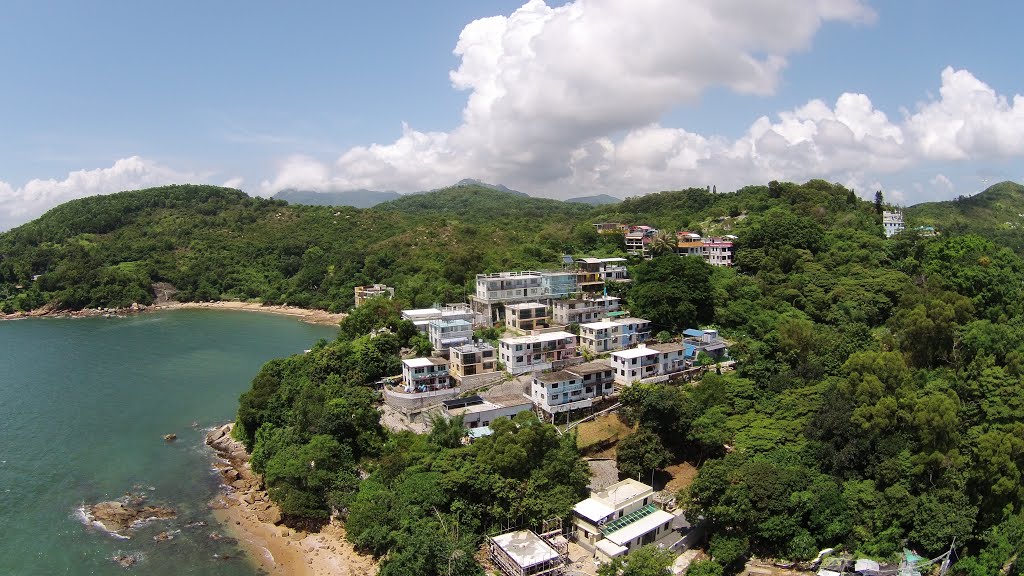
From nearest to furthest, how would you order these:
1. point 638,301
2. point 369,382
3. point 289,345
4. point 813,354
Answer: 1. point 813,354
2. point 369,382
3. point 638,301
4. point 289,345

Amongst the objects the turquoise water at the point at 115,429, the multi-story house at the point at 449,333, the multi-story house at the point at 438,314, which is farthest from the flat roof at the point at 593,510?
the multi-story house at the point at 438,314

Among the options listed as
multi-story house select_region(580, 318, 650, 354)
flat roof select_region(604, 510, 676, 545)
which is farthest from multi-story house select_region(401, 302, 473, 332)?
flat roof select_region(604, 510, 676, 545)

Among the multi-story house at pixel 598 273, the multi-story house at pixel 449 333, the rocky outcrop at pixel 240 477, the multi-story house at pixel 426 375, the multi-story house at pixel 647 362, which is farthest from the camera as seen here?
the multi-story house at pixel 598 273

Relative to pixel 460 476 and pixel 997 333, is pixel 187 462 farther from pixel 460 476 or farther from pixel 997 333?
pixel 997 333

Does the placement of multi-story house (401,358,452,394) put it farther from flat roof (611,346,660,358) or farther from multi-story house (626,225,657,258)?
multi-story house (626,225,657,258)

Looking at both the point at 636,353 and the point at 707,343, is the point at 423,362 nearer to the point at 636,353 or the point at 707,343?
the point at 636,353

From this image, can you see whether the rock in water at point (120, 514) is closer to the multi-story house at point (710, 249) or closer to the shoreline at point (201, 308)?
the multi-story house at point (710, 249)

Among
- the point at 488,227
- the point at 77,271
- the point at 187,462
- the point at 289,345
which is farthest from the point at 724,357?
the point at 77,271
